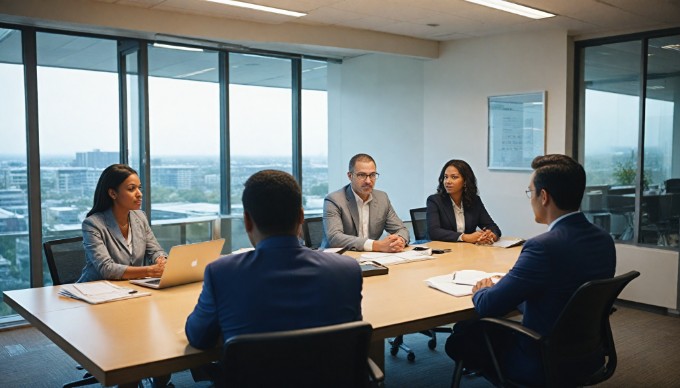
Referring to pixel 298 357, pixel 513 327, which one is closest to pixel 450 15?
pixel 513 327

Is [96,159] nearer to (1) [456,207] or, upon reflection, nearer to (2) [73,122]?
(2) [73,122]

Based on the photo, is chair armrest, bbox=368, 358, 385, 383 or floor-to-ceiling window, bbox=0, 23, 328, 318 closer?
chair armrest, bbox=368, 358, 385, 383

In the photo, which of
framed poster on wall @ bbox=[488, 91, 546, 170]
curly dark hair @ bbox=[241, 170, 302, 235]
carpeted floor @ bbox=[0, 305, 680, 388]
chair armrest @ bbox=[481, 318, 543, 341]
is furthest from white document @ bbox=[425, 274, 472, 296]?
framed poster on wall @ bbox=[488, 91, 546, 170]

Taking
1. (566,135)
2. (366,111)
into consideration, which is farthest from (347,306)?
(366,111)

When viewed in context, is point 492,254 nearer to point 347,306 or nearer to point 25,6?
point 347,306

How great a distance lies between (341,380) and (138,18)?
13.3 ft

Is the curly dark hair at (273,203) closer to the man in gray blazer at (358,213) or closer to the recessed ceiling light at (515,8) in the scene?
the man in gray blazer at (358,213)

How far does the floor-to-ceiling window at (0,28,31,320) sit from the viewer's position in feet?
16.9

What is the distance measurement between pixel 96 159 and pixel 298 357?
441cm

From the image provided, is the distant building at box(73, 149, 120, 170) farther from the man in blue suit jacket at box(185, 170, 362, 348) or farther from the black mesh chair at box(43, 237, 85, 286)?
the man in blue suit jacket at box(185, 170, 362, 348)

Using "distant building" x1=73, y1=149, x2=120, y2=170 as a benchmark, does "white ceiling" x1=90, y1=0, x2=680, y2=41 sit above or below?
above

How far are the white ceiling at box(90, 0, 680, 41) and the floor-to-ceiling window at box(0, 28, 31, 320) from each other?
3.42 feet

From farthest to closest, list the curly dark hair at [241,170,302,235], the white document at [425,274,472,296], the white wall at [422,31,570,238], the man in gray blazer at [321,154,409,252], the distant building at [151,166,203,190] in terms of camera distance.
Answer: the white wall at [422,31,570,238] → the distant building at [151,166,203,190] → the man in gray blazer at [321,154,409,252] → the white document at [425,274,472,296] → the curly dark hair at [241,170,302,235]

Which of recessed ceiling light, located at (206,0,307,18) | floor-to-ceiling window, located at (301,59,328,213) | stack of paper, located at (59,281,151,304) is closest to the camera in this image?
stack of paper, located at (59,281,151,304)
